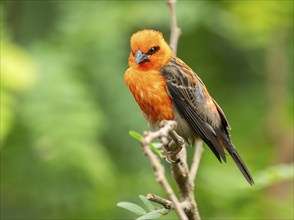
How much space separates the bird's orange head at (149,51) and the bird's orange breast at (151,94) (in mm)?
75

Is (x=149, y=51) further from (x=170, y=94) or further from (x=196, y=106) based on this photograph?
(x=196, y=106)

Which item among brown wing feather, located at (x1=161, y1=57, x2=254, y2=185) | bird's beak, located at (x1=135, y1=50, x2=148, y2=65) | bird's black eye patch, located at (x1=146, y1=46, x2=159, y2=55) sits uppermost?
bird's black eye patch, located at (x1=146, y1=46, x2=159, y2=55)

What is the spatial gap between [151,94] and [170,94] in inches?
5.6

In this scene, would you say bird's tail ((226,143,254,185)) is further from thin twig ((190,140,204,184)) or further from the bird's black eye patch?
the bird's black eye patch

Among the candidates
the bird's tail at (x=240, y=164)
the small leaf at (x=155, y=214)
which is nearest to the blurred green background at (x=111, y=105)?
the bird's tail at (x=240, y=164)

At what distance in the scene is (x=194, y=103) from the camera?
501cm

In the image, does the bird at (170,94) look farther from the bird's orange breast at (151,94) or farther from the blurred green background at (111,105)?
the blurred green background at (111,105)

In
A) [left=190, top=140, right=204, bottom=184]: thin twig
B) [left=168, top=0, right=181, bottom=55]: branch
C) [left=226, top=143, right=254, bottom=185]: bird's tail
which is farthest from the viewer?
[left=226, top=143, right=254, bottom=185]: bird's tail

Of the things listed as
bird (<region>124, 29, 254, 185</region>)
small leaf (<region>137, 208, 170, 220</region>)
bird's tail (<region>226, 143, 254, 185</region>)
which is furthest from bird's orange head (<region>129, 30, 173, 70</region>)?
small leaf (<region>137, 208, 170, 220</region>)

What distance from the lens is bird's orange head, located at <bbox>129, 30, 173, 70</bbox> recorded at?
4953 mm

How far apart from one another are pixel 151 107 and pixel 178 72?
37cm

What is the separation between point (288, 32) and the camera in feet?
23.0

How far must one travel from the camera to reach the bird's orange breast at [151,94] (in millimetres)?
4836

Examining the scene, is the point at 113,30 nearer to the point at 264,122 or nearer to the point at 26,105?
the point at 26,105
